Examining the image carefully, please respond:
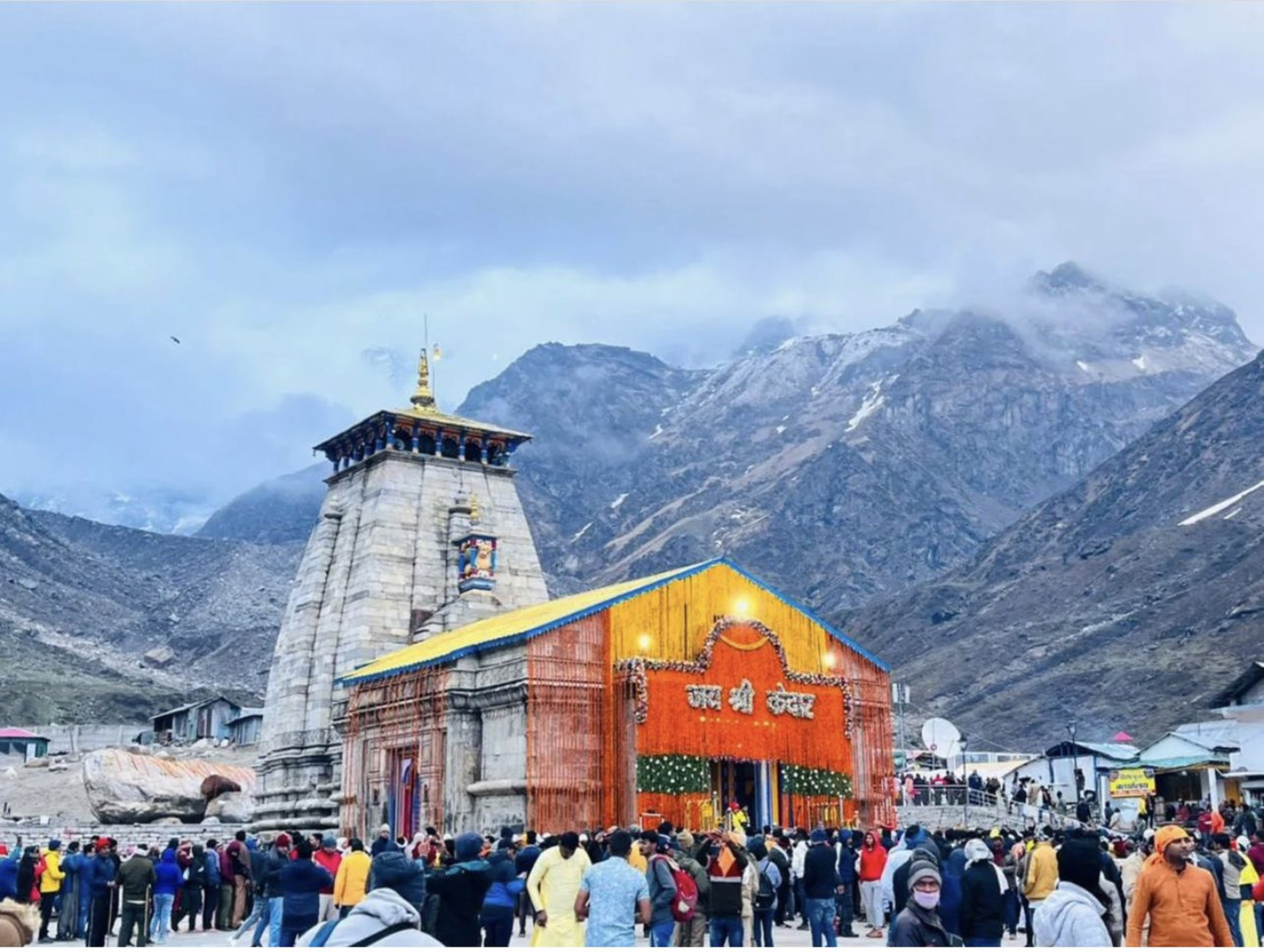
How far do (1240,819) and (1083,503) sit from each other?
4258 inches

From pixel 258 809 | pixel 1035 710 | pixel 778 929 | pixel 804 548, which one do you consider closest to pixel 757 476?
pixel 804 548

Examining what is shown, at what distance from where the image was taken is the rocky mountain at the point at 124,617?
82.1 metres

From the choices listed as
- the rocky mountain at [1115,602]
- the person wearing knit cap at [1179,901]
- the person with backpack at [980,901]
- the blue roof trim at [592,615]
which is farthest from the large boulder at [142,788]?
the rocky mountain at [1115,602]

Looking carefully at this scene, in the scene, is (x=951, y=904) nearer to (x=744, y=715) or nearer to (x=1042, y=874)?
(x=1042, y=874)

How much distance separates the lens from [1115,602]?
10194cm

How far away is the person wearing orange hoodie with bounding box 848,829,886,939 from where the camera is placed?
20891 millimetres

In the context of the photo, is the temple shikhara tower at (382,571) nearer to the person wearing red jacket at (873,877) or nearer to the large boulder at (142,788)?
the large boulder at (142,788)

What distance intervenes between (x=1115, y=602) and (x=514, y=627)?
3288 inches

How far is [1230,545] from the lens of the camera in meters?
102

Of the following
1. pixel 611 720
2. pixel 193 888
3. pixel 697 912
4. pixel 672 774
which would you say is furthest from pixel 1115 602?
pixel 697 912

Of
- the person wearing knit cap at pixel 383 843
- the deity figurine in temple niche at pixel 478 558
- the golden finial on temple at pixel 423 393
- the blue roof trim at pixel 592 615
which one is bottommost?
the person wearing knit cap at pixel 383 843

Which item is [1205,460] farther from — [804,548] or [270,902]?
[270,902]

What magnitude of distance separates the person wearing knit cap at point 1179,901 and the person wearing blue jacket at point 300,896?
8128mm

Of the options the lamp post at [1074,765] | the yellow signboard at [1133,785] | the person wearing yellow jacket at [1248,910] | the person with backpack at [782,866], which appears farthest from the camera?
the lamp post at [1074,765]
